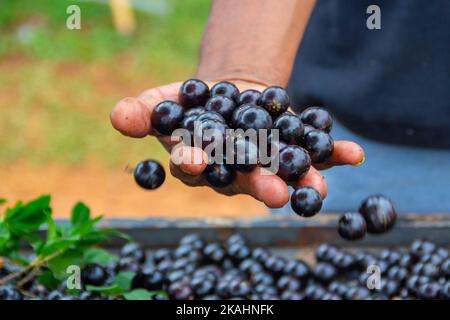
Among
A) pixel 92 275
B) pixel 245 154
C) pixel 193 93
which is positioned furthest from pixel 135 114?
pixel 92 275

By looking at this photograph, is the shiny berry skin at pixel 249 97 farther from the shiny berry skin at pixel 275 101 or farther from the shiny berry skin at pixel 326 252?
the shiny berry skin at pixel 326 252

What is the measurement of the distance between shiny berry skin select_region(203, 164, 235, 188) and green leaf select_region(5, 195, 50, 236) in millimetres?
409

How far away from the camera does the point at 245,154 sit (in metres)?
1.18

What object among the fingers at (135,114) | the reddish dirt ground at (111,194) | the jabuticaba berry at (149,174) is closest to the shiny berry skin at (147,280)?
the jabuticaba berry at (149,174)

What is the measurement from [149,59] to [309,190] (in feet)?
14.1

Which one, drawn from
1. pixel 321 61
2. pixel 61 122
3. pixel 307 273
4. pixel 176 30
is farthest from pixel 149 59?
pixel 307 273

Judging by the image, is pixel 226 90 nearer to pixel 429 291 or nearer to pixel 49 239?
pixel 49 239

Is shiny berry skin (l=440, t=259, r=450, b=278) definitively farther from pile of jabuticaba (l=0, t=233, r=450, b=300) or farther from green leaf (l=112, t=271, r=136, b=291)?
green leaf (l=112, t=271, r=136, b=291)

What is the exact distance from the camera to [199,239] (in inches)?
72.9

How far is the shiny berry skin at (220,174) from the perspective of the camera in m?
1.23

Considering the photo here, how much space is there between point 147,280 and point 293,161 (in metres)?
0.56

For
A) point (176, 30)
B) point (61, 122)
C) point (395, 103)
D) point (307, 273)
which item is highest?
point (176, 30)

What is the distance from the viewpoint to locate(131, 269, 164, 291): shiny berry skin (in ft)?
5.13

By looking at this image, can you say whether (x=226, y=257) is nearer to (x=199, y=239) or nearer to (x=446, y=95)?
(x=199, y=239)
